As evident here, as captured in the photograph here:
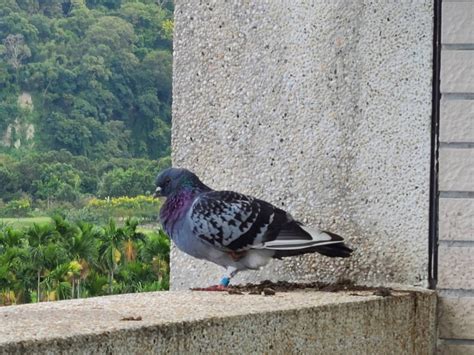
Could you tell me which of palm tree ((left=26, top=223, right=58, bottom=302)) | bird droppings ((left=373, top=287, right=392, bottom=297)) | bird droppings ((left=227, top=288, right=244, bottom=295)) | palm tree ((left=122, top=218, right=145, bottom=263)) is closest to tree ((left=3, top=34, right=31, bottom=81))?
palm tree ((left=26, top=223, right=58, bottom=302))

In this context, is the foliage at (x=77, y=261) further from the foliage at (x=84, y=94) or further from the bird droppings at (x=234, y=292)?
the bird droppings at (x=234, y=292)

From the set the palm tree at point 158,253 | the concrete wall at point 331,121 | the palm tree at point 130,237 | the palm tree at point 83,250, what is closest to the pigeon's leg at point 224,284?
the concrete wall at point 331,121

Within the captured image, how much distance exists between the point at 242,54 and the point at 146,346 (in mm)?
2523

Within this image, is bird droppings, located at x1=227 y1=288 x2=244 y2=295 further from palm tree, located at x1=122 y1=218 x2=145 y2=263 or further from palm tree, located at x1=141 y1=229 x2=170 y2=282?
palm tree, located at x1=122 y1=218 x2=145 y2=263

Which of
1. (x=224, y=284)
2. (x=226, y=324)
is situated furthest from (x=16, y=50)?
(x=226, y=324)

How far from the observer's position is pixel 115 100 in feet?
74.1

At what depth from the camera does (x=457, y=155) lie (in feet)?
16.9

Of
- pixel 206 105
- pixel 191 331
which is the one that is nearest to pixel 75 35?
pixel 206 105

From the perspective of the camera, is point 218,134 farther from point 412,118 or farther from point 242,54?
point 412,118

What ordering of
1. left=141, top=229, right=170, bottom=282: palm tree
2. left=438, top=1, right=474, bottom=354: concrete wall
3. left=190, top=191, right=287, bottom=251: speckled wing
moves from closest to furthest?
left=190, top=191, right=287, bottom=251: speckled wing → left=438, top=1, right=474, bottom=354: concrete wall → left=141, top=229, right=170, bottom=282: palm tree

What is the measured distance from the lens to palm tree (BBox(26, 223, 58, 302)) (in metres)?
22.0

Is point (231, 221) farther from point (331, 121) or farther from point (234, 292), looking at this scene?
point (331, 121)

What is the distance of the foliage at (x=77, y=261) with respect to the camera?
67.8ft

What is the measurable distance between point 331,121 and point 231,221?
0.88m
